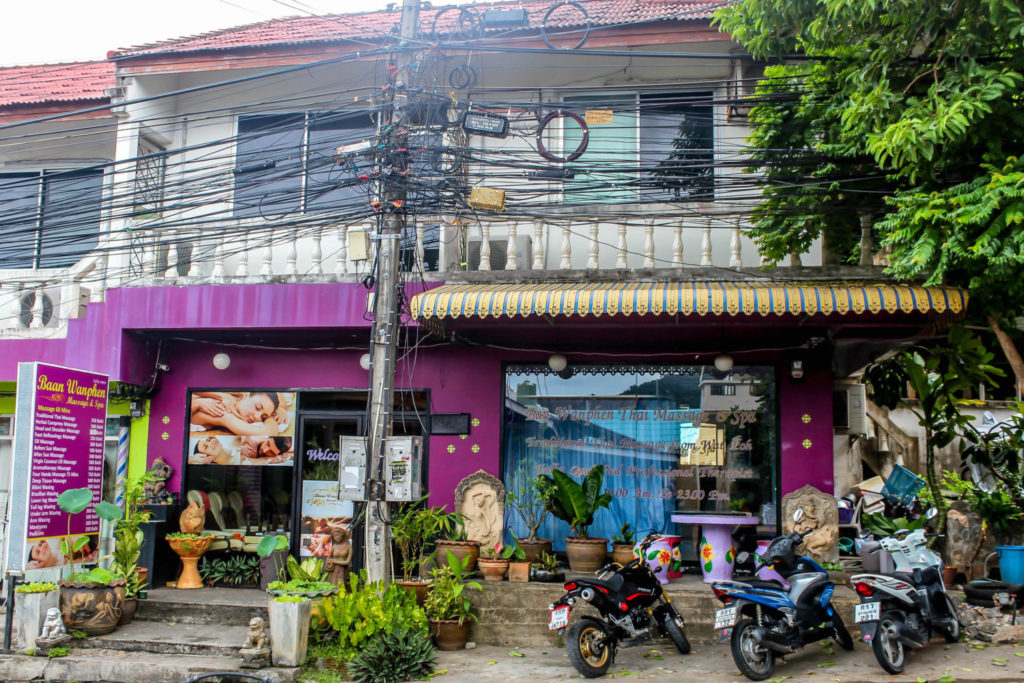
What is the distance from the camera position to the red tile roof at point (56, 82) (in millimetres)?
11758

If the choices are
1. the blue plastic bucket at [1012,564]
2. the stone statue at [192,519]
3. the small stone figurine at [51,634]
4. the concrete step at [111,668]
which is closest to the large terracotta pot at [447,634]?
the concrete step at [111,668]

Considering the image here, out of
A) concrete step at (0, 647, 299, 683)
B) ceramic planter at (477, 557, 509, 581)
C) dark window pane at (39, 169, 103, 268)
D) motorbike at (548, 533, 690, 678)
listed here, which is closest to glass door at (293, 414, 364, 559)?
ceramic planter at (477, 557, 509, 581)

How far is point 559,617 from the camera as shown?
7.21m

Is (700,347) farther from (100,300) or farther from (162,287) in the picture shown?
(100,300)

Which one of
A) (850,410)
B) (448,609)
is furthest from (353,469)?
(850,410)

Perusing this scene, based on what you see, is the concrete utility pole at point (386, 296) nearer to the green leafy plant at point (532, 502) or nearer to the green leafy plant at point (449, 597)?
the green leafy plant at point (449, 597)

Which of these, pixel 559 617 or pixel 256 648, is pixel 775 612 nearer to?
pixel 559 617

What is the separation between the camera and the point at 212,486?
34.5ft

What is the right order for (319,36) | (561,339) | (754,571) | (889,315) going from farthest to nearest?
(319,36) < (561,339) < (754,571) < (889,315)

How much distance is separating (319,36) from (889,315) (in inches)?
305

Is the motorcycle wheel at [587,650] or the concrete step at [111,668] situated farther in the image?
the concrete step at [111,668]

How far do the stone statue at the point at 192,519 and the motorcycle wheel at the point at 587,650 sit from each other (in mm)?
4935

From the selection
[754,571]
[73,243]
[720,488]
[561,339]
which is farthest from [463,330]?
[73,243]

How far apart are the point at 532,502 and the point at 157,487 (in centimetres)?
430
